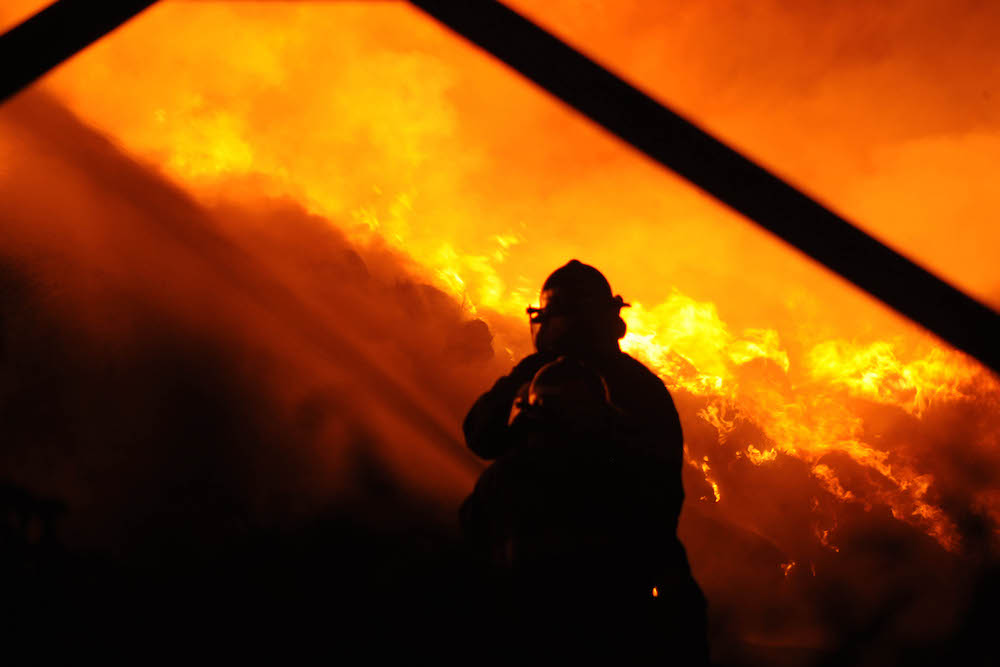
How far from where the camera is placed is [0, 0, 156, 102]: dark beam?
5.18 feet

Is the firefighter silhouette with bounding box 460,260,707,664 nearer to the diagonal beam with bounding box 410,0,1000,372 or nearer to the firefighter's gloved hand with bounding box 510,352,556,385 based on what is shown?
the firefighter's gloved hand with bounding box 510,352,556,385

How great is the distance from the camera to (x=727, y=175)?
3.97ft

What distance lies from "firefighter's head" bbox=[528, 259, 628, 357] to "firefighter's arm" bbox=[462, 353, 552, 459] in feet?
1.31

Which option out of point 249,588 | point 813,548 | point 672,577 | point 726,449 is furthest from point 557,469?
point 813,548

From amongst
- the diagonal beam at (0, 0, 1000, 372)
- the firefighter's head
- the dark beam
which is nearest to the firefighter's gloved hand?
the firefighter's head

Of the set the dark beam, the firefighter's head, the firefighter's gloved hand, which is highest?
the firefighter's head

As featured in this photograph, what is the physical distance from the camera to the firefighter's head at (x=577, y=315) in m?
4.29

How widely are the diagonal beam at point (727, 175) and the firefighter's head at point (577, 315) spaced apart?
2961 mm

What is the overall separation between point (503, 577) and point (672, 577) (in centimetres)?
109

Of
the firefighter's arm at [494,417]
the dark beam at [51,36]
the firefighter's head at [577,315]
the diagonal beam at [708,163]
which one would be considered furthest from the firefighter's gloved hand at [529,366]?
the dark beam at [51,36]

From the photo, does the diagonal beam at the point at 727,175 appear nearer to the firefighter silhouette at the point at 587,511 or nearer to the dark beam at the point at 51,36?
the dark beam at the point at 51,36

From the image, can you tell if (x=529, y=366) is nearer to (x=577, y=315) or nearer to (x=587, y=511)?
(x=577, y=315)

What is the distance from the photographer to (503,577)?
10.9 feet

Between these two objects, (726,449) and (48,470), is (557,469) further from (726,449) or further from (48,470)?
(726,449)
